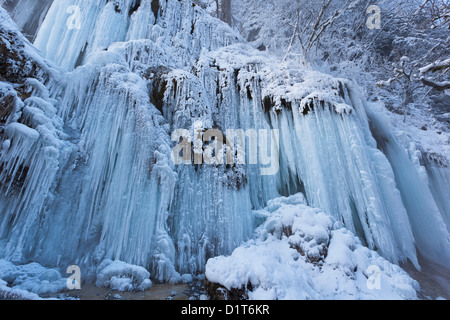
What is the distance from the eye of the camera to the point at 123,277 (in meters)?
4.01

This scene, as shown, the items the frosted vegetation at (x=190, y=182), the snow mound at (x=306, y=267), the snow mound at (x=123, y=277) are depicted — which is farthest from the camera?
the frosted vegetation at (x=190, y=182)

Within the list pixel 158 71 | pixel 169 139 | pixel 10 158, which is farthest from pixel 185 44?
pixel 10 158

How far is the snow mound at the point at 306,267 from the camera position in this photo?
318 centimetres

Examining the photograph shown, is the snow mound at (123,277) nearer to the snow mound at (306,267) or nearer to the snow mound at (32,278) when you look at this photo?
the snow mound at (32,278)

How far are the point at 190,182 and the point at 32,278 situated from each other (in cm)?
333

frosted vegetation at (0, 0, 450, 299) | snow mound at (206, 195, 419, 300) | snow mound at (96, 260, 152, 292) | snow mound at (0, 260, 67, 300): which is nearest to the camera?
snow mound at (206, 195, 419, 300)

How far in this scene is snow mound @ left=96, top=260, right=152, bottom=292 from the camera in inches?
152

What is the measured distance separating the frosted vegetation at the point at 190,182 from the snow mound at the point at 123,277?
0.07 ft

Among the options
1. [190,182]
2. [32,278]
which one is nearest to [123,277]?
[32,278]

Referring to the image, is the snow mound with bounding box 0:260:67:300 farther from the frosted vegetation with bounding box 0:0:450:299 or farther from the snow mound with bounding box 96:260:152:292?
the snow mound with bounding box 96:260:152:292

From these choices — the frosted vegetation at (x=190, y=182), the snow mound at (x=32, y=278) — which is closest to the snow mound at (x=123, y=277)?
the frosted vegetation at (x=190, y=182)

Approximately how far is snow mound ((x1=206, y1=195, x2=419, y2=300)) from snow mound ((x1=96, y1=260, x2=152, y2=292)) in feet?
4.68

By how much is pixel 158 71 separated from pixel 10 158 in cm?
460

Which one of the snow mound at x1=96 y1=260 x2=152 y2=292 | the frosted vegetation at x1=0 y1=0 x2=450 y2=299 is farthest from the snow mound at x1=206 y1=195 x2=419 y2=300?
the snow mound at x1=96 y1=260 x2=152 y2=292
